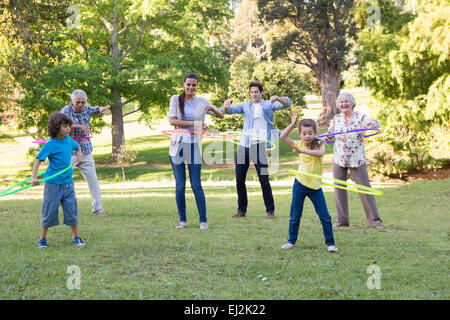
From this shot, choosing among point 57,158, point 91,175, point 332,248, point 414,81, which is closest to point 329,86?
point 414,81

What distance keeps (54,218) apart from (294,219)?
3.03 metres

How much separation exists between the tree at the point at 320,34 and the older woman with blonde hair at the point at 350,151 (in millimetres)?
28151

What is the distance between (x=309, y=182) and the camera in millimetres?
5918

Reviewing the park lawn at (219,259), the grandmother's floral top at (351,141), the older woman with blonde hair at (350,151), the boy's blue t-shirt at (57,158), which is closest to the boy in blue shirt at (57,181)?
the boy's blue t-shirt at (57,158)

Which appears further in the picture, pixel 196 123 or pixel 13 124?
pixel 13 124

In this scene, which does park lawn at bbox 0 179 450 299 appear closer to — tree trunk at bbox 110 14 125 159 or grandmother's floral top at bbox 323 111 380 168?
grandmother's floral top at bbox 323 111 380 168

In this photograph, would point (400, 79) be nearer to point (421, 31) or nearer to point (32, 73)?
point (421, 31)

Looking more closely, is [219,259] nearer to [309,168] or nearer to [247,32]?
[309,168]

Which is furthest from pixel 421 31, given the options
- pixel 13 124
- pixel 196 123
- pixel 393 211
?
pixel 13 124

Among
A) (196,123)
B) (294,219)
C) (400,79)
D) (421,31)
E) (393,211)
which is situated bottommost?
(393,211)

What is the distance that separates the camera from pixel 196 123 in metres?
7.29

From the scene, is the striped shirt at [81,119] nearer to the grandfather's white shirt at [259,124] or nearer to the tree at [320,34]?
the grandfather's white shirt at [259,124]
